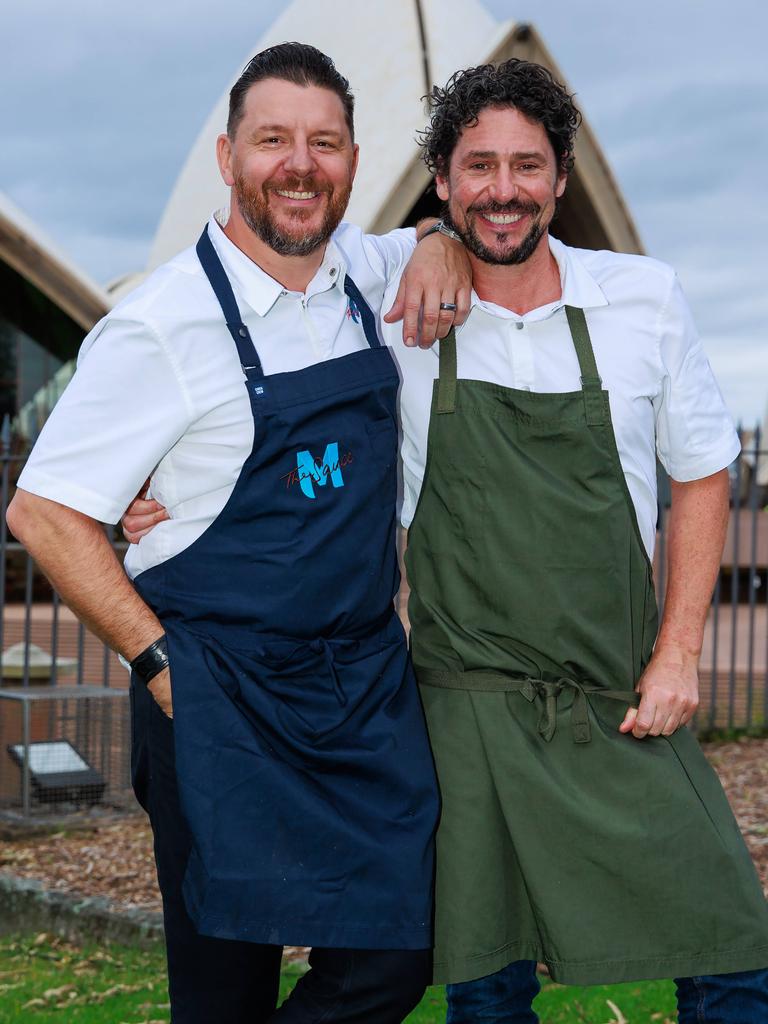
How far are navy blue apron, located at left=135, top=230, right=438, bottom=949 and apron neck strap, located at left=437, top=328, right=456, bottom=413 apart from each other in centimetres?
19

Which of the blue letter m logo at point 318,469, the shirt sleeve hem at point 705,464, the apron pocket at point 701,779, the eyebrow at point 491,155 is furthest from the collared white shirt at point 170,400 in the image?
the apron pocket at point 701,779

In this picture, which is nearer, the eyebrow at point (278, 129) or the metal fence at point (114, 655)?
the eyebrow at point (278, 129)

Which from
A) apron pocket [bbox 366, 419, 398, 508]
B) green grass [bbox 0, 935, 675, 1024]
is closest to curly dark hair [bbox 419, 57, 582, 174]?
apron pocket [bbox 366, 419, 398, 508]

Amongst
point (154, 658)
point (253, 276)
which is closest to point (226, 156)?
point (253, 276)

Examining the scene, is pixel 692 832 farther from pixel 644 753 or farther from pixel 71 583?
pixel 71 583

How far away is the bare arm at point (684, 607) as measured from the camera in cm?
227

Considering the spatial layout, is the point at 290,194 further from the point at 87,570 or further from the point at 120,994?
the point at 120,994

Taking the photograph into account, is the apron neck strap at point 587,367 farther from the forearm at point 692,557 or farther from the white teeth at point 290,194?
the white teeth at point 290,194

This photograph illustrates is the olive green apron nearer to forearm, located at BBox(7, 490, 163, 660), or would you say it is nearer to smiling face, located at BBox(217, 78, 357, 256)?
smiling face, located at BBox(217, 78, 357, 256)

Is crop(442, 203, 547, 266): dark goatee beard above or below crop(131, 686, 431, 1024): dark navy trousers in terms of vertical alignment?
above

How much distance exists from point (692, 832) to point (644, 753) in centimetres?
17

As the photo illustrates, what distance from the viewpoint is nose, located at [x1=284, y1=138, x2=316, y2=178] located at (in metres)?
2.17

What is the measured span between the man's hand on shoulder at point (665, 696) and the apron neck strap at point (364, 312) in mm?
853

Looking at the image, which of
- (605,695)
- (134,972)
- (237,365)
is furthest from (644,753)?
(134,972)
